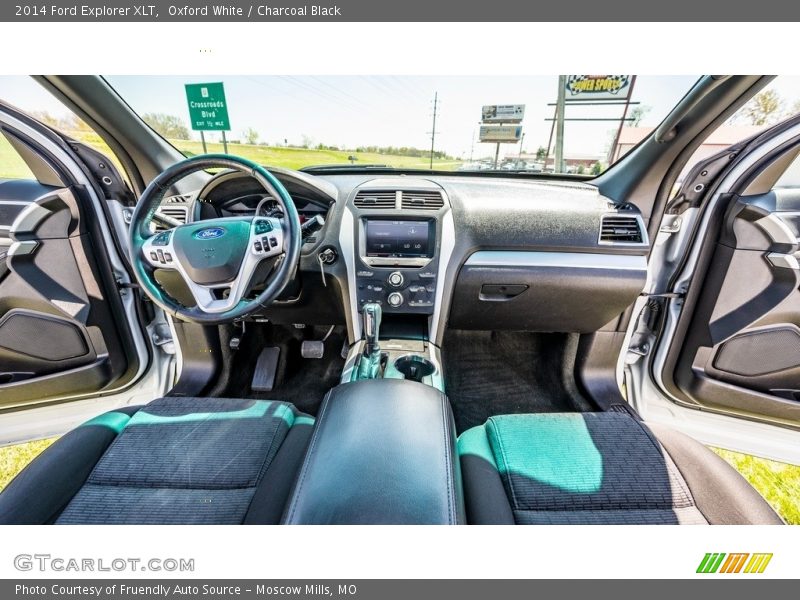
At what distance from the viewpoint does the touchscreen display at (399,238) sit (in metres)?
A: 1.57

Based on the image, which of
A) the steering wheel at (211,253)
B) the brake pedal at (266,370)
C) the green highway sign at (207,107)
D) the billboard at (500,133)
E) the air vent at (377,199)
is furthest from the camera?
the brake pedal at (266,370)

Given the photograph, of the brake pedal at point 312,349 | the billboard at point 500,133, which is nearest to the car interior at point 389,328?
the brake pedal at point 312,349

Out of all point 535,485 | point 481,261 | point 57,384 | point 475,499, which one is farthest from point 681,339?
point 57,384

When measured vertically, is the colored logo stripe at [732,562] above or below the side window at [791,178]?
below

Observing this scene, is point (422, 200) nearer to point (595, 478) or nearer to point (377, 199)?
Answer: point (377, 199)

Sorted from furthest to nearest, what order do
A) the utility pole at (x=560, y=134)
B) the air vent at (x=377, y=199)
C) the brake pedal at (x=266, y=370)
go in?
the brake pedal at (x=266, y=370) < the utility pole at (x=560, y=134) < the air vent at (x=377, y=199)

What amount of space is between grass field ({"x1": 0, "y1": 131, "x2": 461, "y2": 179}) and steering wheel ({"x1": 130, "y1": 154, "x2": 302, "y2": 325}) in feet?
0.58

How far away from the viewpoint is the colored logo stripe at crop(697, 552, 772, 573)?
2.67 feet

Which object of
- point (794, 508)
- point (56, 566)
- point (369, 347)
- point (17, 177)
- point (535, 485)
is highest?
point (17, 177)

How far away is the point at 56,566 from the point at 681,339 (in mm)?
2410

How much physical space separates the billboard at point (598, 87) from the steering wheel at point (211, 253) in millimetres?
1255

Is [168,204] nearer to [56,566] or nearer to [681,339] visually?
[56,566]

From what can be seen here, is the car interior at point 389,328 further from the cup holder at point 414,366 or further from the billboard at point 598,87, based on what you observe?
the billboard at point 598,87

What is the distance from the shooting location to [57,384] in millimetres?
1815
